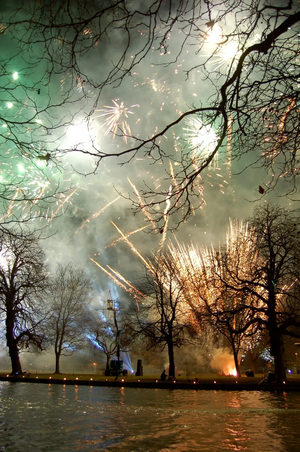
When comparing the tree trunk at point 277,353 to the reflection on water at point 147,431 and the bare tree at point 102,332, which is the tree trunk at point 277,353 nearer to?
the reflection on water at point 147,431

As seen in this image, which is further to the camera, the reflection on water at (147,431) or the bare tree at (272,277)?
the bare tree at (272,277)

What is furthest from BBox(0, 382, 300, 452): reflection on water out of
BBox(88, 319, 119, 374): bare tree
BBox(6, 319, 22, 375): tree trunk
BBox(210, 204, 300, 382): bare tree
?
BBox(88, 319, 119, 374): bare tree

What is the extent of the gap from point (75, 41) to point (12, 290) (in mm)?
Answer: 30265

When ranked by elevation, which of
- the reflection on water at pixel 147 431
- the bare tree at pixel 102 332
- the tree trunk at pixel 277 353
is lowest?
the reflection on water at pixel 147 431

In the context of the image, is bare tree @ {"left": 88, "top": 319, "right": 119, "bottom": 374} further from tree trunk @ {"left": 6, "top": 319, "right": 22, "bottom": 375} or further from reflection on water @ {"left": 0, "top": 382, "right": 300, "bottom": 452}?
reflection on water @ {"left": 0, "top": 382, "right": 300, "bottom": 452}

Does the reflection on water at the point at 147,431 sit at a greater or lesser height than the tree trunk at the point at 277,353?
lesser

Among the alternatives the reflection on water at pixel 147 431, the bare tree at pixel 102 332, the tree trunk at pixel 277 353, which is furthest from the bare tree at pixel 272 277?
the bare tree at pixel 102 332

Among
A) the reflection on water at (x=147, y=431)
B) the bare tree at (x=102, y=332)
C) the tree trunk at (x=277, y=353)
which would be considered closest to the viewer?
the reflection on water at (x=147, y=431)

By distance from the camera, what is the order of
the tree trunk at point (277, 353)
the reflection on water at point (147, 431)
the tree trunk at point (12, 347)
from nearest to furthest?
1. the reflection on water at point (147, 431)
2. the tree trunk at point (277, 353)
3. the tree trunk at point (12, 347)

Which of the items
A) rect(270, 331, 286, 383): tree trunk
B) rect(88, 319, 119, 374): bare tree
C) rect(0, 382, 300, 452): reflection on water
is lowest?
rect(0, 382, 300, 452): reflection on water

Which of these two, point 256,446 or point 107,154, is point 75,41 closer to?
point 107,154

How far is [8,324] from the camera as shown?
30.9 m

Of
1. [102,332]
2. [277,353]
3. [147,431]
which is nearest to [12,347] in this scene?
[102,332]

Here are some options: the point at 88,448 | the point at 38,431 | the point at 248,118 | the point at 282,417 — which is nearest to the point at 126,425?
the point at 38,431
